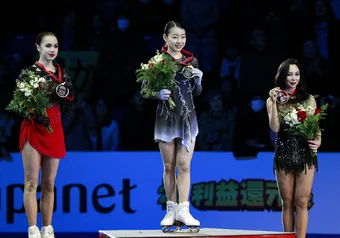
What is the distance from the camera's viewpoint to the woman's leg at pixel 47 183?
26.9 ft

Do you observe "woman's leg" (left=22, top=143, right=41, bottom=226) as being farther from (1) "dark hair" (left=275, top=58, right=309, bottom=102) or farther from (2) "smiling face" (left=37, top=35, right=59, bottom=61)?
(1) "dark hair" (left=275, top=58, right=309, bottom=102)

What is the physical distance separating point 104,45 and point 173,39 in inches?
176

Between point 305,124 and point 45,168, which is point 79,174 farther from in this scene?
point 305,124

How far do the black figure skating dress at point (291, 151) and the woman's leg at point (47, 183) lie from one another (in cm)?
219

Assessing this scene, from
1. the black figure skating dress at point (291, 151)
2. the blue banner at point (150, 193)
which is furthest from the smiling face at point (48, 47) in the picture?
the blue banner at point (150, 193)

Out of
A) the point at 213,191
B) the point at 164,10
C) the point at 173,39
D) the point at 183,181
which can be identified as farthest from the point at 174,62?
the point at 164,10

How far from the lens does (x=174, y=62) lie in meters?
8.09

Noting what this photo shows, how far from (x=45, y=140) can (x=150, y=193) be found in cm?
317

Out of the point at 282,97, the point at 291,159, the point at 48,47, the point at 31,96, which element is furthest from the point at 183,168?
the point at 48,47

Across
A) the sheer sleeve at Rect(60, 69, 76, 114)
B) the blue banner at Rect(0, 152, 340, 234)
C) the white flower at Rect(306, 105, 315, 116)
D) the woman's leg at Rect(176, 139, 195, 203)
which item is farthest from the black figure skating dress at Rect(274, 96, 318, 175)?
the blue banner at Rect(0, 152, 340, 234)

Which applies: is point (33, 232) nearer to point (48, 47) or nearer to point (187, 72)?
point (48, 47)

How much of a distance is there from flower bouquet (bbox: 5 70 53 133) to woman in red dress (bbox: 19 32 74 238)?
0.05 metres

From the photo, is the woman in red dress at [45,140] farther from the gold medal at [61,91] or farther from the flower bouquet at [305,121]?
the flower bouquet at [305,121]

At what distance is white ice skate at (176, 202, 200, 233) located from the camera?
8047 mm
